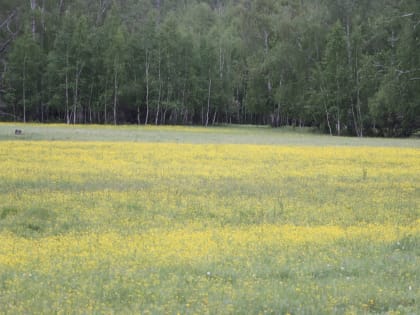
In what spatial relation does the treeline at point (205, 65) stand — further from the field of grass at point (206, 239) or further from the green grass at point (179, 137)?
the field of grass at point (206, 239)

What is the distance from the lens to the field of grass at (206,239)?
27.4 ft

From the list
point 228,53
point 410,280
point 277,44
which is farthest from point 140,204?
point 228,53

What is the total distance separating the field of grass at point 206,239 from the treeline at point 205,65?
37.6 m

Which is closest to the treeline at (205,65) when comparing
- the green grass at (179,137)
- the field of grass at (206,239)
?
the green grass at (179,137)

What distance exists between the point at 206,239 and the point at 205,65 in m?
75.3

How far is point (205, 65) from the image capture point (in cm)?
8588

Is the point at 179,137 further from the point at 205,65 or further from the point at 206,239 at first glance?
the point at 206,239

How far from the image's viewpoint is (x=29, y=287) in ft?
28.5

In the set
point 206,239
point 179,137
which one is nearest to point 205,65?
point 179,137

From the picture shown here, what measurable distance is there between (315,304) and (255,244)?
386cm

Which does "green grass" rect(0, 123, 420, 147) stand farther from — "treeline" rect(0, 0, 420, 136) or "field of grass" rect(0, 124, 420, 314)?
"field of grass" rect(0, 124, 420, 314)

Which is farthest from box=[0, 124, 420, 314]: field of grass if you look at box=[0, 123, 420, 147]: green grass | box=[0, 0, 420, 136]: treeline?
box=[0, 0, 420, 136]: treeline

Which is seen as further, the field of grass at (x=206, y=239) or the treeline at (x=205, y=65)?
the treeline at (x=205, y=65)

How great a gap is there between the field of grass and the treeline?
123 ft
